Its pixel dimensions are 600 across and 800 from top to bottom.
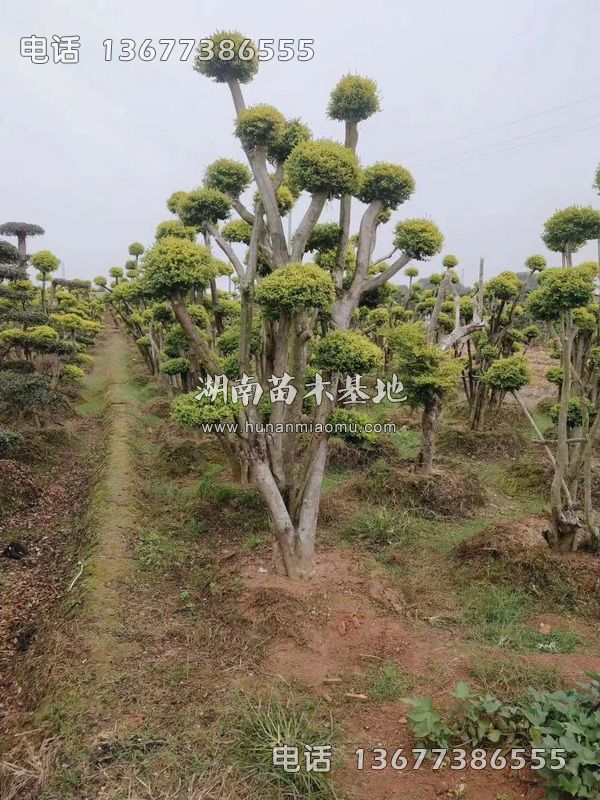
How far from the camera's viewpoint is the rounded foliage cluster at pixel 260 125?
553cm

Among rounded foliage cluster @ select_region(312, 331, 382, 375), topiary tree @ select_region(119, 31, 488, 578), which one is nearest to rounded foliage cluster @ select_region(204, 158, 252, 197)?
topiary tree @ select_region(119, 31, 488, 578)

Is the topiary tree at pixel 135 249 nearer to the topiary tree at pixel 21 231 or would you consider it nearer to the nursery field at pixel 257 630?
the topiary tree at pixel 21 231

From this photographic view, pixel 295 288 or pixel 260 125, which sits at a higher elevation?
pixel 260 125

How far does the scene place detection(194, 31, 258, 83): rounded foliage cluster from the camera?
5539 millimetres

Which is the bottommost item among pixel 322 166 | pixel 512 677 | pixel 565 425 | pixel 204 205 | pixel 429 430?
pixel 512 677

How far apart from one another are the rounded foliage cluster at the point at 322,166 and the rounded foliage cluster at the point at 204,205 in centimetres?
94

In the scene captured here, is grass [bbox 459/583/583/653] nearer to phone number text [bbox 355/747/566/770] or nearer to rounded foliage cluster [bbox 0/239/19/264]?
phone number text [bbox 355/747/566/770]

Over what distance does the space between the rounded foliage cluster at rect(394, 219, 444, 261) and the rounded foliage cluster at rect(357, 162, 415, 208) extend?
29 centimetres

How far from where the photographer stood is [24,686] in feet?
14.8

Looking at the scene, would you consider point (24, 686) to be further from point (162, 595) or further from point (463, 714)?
point (463, 714)

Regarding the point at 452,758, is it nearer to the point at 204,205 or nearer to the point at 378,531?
the point at 378,531

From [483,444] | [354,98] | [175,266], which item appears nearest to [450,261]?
[483,444]

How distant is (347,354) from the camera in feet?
17.5

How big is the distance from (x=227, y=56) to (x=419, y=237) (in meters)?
2.61
